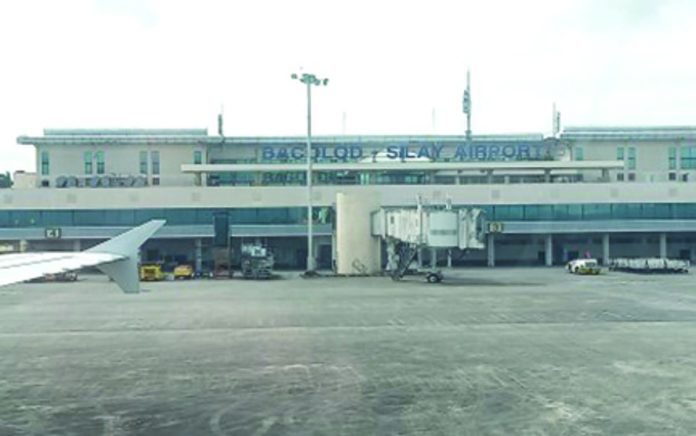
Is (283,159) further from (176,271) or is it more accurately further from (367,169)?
(176,271)

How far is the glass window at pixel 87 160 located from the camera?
3393 inches

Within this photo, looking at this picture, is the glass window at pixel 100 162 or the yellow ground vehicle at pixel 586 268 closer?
the yellow ground vehicle at pixel 586 268

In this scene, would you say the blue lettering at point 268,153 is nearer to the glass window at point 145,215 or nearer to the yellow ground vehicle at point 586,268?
the glass window at point 145,215

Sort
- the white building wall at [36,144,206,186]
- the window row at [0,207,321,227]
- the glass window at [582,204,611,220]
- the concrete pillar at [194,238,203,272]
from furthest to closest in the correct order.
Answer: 1. the white building wall at [36,144,206,186]
2. the glass window at [582,204,611,220]
3. the concrete pillar at [194,238,203,272]
4. the window row at [0,207,321,227]

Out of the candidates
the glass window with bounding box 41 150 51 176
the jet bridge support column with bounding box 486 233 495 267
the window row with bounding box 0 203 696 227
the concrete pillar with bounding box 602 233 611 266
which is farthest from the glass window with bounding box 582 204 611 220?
the glass window with bounding box 41 150 51 176

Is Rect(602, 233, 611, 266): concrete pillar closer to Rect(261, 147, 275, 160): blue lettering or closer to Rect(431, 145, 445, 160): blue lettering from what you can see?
Rect(431, 145, 445, 160): blue lettering

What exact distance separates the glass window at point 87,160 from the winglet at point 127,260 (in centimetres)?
6976

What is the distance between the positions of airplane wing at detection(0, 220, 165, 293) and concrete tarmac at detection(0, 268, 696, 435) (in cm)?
336

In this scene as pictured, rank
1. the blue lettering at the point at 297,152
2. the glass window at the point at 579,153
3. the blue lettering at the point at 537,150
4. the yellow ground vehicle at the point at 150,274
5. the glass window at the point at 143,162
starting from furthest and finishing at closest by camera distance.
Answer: the glass window at the point at 579,153 → the blue lettering at the point at 537,150 → the blue lettering at the point at 297,152 → the glass window at the point at 143,162 → the yellow ground vehicle at the point at 150,274

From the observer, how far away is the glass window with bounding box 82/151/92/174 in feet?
283

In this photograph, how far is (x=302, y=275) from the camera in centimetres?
6862

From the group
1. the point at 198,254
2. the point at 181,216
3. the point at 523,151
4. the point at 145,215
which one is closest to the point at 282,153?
the point at 181,216

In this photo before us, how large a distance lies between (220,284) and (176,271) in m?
8.90

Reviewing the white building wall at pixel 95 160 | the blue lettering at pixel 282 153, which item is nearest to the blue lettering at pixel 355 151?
the blue lettering at pixel 282 153
